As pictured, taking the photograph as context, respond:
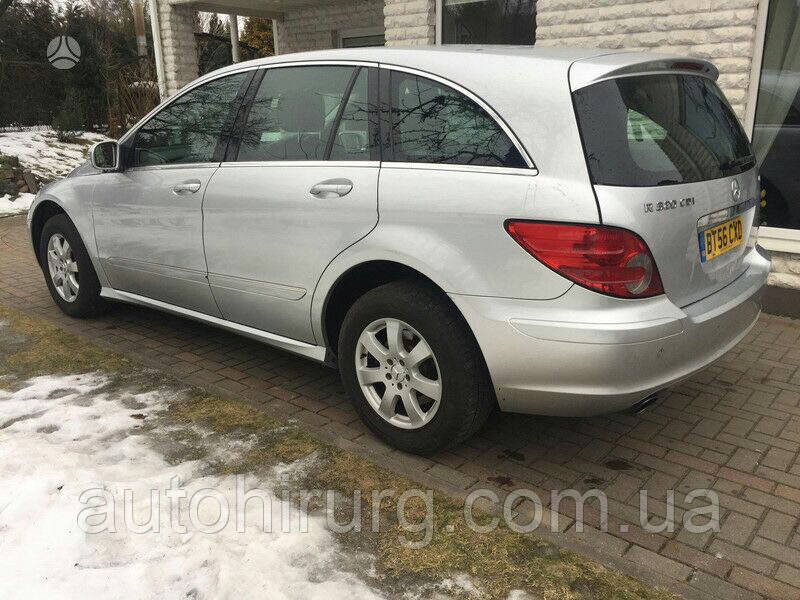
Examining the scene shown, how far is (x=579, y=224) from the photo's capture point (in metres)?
2.56

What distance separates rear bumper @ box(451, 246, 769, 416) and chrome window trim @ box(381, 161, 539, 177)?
50 cm

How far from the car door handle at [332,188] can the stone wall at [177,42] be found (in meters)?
9.31

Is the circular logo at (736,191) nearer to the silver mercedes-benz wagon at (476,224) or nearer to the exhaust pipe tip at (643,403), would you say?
the silver mercedes-benz wagon at (476,224)

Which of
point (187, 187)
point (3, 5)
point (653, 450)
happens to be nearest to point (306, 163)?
point (187, 187)

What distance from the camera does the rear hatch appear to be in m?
2.60

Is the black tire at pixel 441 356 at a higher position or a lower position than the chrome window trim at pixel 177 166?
lower

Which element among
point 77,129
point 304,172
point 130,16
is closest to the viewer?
point 304,172

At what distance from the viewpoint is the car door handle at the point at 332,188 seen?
322cm

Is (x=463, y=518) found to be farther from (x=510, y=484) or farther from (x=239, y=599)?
(x=239, y=599)

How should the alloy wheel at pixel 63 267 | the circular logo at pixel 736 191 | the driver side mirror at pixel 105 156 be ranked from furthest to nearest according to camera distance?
the alloy wheel at pixel 63 267 < the driver side mirror at pixel 105 156 < the circular logo at pixel 736 191

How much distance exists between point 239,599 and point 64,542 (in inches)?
30.8

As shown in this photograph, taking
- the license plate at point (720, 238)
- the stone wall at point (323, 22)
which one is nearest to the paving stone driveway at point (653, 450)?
the license plate at point (720, 238)

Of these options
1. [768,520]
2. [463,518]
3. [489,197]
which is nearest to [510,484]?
[463,518]

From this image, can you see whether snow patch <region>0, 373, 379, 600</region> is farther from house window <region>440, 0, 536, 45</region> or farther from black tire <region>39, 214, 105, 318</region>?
house window <region>440, 0, 536, 45</region>
